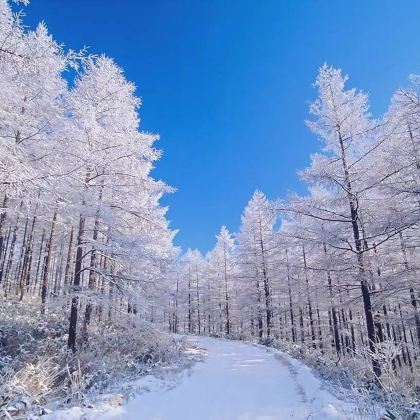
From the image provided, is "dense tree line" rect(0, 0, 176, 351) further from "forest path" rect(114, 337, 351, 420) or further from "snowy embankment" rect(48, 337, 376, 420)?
"forest path" rect(114, 337, 351, 420)

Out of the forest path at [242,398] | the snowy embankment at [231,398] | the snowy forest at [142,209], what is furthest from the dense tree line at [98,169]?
the forest path at [242,398]

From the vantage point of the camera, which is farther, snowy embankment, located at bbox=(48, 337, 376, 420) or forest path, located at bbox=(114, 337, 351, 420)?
forest path, located at bbox=(114, 337, 351, 420)

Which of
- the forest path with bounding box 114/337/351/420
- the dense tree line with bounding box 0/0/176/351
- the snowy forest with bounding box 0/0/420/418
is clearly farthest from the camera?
the dense tree line with bounding box 0/0/176/351

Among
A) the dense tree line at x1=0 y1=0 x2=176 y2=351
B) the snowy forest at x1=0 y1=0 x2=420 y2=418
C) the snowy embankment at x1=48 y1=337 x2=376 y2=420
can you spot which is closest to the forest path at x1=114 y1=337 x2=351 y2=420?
the snowy embankment at x1=48 y1=337 x2=376 y2=420

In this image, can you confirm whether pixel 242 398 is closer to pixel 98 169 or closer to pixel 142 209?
pixel 142 209

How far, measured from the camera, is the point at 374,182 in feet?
37.4

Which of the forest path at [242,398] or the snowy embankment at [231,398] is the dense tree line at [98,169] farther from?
the forest path at [242,398]

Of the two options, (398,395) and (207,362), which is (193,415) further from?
(207,362)

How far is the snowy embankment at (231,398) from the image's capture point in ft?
21.1

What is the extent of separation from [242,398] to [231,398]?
29cm

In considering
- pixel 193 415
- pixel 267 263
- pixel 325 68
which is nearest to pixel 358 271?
pixel 193 415

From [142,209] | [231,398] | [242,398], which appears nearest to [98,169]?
[142,209]

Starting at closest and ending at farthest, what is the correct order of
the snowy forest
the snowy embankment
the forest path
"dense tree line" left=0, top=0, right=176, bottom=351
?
1. the snowy embankment
2. the forest path
3. the snowy forest
4. "dense tree line" left=0, top=0, right=176, bottom=351

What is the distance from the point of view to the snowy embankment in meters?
6.43
